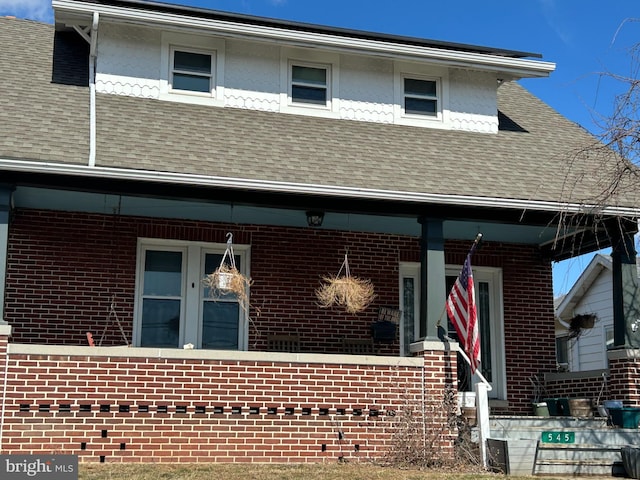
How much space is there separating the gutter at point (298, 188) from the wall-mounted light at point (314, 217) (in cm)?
65

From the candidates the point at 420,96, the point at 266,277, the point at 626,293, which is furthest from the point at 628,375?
the point at 420,96

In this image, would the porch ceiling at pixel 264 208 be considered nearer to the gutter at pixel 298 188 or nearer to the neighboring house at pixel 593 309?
the gutter at pixel 298 188

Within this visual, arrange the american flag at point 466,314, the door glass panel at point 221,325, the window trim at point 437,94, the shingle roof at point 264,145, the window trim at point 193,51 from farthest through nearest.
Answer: the window trim at point 437,94, the window trim at point 193,51, the door glass panel at point 221,325, the shingle roof at point 264,145, the american flag at point 466,314

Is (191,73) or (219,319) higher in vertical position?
(191,73)

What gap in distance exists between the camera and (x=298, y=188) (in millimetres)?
11203

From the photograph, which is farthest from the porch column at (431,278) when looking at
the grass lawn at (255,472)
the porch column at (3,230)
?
the porch column at (3,230)

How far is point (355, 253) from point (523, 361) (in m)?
3.35

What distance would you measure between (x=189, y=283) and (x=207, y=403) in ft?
9.12

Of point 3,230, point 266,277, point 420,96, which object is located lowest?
point 266,277

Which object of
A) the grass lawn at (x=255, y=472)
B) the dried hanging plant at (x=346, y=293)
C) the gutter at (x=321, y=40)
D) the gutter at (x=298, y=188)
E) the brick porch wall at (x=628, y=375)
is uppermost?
the gutter at (x=321, y=40)

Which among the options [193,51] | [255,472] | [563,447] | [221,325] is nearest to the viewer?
[255,472]

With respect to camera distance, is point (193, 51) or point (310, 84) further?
point (310, 84)

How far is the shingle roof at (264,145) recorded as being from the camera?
36.9ft

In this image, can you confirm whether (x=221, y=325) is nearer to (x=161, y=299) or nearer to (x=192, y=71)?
(x=161, y=299)
